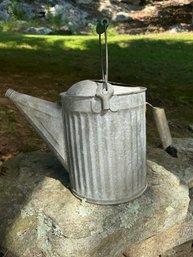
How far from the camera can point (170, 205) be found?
7.22ft

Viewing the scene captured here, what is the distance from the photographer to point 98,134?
1.95 meters

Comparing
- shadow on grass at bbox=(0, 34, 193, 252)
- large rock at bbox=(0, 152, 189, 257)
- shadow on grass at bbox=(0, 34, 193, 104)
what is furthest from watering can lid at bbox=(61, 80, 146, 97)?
shadow on grass at bbox=(0, 34, 193, 104)

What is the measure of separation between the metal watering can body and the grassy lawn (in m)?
1.37

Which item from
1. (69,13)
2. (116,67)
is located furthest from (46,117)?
(69,13)

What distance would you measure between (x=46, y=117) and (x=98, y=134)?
0.36 meters

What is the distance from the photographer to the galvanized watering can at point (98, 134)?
1909 mm

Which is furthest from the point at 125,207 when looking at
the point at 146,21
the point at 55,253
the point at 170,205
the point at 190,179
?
the point at 146,21

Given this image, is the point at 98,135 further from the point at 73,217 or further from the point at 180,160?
the point at 180,160

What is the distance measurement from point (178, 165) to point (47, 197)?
105 centimetres

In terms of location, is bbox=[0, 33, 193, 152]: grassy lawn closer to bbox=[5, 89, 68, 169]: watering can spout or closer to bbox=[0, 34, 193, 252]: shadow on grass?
bbox=[0, 34, 193, 252]: shadow on grass

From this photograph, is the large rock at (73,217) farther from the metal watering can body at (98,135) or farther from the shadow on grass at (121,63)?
the shadow on grass at (121,63)

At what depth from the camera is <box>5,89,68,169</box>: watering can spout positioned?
2104mm

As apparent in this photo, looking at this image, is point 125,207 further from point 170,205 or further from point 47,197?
point 47,197

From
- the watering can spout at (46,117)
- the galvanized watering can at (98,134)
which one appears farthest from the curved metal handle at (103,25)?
the watering can spout at (46,117)
